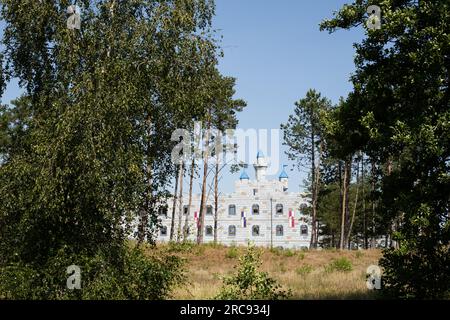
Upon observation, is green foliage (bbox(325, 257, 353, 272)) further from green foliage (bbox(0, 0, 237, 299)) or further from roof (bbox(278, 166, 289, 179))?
roof (bbox(278, 166, 289, 179))

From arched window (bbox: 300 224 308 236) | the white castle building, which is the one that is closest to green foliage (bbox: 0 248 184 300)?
the white castle building

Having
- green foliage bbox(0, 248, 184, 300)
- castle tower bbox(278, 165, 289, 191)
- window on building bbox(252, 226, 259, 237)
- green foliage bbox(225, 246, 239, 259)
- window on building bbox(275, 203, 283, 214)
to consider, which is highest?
castle tower bbox(278, 165, 289, 191)

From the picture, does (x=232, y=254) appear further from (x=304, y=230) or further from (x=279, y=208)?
(x=304, y=230)

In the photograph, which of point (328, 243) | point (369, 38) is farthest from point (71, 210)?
point (328, 243)

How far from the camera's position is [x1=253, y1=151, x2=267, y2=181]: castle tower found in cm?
8519

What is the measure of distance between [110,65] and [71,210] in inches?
148

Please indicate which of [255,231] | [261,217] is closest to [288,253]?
[261,217]

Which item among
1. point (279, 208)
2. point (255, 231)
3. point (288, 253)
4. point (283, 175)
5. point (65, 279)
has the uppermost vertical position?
point (283, 175)

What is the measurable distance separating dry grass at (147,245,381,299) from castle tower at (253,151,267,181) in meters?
47.4

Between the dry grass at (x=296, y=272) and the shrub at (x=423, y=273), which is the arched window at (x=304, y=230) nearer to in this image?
the dry grass at (x=296, y=272)

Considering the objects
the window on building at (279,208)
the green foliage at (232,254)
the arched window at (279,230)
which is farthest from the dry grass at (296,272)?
the arched window at (279,230)

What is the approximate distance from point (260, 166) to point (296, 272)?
5730 cm

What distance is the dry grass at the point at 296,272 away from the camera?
19.1 meters

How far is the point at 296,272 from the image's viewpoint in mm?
28766
